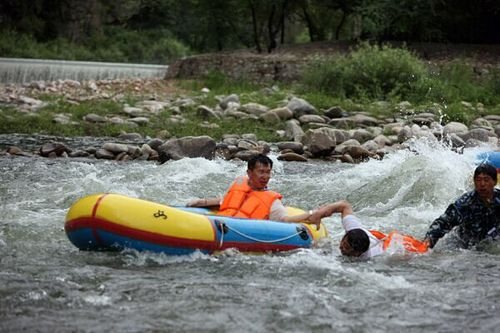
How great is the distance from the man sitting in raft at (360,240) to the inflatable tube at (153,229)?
0.59 meters

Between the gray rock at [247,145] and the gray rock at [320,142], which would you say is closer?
the gray rock at [320,142]

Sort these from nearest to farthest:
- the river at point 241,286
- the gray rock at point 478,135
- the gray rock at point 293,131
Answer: the river at point 241,286, the gray rock at point 478,135, the gray rock at point 293,131

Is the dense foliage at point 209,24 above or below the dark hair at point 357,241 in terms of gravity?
above

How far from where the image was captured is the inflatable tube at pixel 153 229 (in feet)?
21.3

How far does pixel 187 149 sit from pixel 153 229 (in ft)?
22.0

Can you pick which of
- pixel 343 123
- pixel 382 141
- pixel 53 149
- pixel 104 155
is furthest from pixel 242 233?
pixel 343 123

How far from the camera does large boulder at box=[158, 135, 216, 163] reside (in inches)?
516

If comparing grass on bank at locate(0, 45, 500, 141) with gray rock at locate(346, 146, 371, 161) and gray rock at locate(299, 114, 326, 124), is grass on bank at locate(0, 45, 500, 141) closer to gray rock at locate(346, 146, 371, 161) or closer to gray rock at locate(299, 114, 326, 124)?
gray rock at locate(299, 114, 326, 124)

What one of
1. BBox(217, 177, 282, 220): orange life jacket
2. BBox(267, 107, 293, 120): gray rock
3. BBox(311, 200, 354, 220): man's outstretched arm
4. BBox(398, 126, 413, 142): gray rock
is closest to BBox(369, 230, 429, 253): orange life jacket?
BBox(311, 200, 354, 220): man's outstretched arm

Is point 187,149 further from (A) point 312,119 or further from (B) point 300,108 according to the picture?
(B) point 300,108

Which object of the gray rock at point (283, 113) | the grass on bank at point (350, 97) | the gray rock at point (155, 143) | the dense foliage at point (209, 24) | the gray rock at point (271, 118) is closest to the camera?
the gray rock at point (155, 143)

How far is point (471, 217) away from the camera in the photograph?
23.8 ft

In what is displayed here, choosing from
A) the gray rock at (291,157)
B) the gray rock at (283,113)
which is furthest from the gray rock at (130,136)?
the gray rock at (291,157)

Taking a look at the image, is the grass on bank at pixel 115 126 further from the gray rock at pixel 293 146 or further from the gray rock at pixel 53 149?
the gray rock at pixel 53 149
